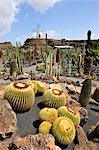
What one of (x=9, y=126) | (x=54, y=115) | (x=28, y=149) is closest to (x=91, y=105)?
(x=54, y=115)

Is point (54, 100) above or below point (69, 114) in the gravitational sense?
above

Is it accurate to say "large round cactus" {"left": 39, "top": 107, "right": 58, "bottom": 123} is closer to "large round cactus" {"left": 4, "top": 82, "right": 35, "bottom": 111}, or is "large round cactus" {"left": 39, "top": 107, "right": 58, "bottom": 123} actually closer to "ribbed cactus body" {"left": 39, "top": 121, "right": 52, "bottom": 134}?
"ribbed cactus body" {"left": 39, "top": 121, "right": 52, "bottom": 134}

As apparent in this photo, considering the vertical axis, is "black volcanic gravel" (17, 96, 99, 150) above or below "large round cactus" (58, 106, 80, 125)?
below

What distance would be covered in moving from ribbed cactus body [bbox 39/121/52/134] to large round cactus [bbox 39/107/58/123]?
0.52 feet

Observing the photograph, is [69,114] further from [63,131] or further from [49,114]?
[63,131]

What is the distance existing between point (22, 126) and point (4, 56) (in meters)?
24.5

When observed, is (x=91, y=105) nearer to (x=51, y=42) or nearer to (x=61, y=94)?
(x=61, y=94)

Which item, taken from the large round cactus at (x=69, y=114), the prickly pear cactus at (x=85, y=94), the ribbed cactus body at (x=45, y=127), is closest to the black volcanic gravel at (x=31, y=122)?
the ribbed cactus body at (x=45, y=127)

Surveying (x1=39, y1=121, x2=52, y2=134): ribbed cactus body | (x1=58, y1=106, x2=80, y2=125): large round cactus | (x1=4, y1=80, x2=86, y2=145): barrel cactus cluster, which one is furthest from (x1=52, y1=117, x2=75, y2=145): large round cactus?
(x1=58, y1=106, x2=80, y2=125): large round cactus

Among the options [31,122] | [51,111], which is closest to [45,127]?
[51,111]

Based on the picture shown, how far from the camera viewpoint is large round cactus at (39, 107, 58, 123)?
620 centimetres

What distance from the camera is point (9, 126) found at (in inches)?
220

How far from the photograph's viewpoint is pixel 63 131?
226 inches

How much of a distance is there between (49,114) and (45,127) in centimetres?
38
